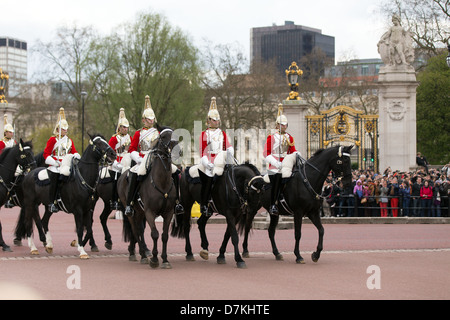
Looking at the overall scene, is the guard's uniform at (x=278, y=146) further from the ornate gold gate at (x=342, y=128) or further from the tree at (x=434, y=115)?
the tree at (x=434, y=115)

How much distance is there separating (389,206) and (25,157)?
12943 mm

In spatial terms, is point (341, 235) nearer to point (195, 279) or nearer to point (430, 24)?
point (195, 279)

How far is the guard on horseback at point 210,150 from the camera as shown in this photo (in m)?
12.5

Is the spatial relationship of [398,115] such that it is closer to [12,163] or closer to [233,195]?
[233,195]

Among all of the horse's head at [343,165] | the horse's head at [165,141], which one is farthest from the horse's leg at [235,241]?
the horse's head at [343,165]

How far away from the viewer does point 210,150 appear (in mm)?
12680

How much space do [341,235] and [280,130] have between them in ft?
18.0

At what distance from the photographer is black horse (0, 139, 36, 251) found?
48.1ft

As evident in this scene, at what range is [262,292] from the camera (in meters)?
9.16

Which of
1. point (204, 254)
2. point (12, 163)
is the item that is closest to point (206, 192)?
point (204, 254)

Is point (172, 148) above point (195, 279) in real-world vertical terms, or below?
above

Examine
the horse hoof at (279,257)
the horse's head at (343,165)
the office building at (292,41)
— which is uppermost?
the office building at (292,41)

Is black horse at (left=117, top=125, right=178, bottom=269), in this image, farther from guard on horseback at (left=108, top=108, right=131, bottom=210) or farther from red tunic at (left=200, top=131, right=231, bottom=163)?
guard on horseback at (left=108, top=108, right=131, bottom=210)

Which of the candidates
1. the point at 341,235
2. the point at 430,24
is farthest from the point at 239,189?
the point at 430,24
